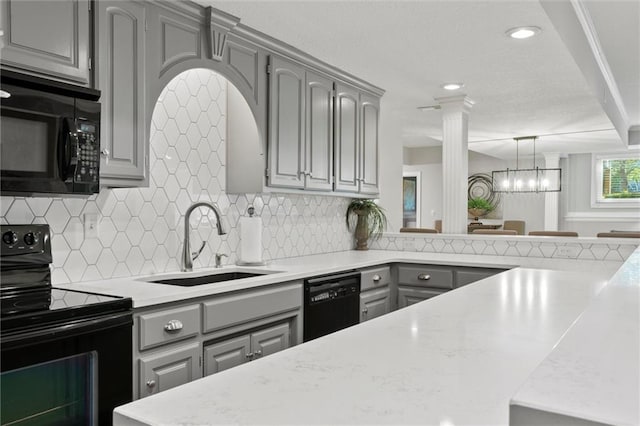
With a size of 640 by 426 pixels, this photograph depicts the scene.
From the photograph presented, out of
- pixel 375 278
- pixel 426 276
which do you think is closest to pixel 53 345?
pixel 375 278

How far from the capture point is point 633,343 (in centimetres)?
63

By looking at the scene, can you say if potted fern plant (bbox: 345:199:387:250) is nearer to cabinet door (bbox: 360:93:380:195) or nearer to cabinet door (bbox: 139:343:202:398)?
cabinet door (bbox: 360:93:380:195)

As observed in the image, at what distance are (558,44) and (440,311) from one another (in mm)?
2311

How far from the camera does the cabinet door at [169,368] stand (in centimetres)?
200

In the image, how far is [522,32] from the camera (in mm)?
2975

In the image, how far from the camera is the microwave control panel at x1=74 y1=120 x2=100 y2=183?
196 centimetres

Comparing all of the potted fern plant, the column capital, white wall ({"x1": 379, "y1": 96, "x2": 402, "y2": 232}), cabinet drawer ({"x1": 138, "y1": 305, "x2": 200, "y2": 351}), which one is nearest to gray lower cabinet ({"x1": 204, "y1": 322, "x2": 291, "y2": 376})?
cabinet drawer ({"x1": 138, "y1": 305, "x2": 200, "y2": 351})

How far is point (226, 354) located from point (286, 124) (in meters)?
1.54

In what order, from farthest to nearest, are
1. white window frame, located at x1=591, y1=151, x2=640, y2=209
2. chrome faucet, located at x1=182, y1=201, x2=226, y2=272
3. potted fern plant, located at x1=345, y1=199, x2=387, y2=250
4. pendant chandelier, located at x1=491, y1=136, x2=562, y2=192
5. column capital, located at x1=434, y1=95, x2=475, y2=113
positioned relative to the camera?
white window frame, located at x1=591, y1=151, x2=640, y2=209
pendant chandelier, located at x1=491, y1=136, x2=562, y2=192
column capital, located at x1=434, y1=95, x2=475, y2=113
potted fern plant, located at x1=345, y1=199, x2=387, y2=250
chrome faucet, located at x1=182, y1=201, x2=226, y2=272

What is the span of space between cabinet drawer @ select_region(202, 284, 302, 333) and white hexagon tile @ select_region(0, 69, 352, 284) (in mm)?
564

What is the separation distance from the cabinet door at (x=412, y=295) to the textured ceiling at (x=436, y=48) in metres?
1.63

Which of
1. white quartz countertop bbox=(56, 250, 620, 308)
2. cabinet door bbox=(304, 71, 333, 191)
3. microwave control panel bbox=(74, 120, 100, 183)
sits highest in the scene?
cabinet door bbox=(304, 71, 333, 191)

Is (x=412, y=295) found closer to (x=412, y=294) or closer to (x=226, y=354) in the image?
(x=412, y=294)

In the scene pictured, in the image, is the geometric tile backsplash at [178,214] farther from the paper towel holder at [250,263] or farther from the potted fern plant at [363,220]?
the potted fern plant at [363,220]
